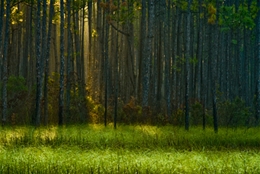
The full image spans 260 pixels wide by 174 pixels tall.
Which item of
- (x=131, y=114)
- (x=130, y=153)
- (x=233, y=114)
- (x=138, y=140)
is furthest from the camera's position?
(x=233, y=114)

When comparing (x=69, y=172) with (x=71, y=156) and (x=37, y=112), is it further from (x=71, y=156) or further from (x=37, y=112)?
(x=37, y=112)

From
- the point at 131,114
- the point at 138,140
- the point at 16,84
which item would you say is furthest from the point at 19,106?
the point at 138,140

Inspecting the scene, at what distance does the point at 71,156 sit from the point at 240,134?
746 centimetres

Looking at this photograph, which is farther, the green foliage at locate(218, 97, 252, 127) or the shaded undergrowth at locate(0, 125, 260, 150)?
the green foliage at locate(218, 97, 252, 127)

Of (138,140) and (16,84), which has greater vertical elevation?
(16,84)

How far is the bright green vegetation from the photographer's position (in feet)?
31.9

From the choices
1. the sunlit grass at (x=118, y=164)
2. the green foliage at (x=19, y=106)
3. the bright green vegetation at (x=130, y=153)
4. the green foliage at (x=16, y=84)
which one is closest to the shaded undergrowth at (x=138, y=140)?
the bright green vegetation at (x=130, y=153)

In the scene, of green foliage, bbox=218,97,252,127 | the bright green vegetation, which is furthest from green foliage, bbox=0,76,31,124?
green foliage, bbox=218,97,252,127

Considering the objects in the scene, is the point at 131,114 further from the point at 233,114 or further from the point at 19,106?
the point at 19,106

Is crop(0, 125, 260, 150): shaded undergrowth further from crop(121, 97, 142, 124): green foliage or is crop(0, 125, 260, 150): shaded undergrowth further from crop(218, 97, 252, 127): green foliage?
crop(218, 97, 252, 127): green foliage

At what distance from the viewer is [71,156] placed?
11141 mm

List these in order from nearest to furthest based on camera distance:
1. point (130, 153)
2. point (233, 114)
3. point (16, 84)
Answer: point (130, 153)
point (233, 114)
point (16, 84)

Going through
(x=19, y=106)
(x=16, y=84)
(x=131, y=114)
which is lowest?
(x=131, y=114)

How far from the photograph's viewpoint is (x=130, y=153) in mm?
12336
